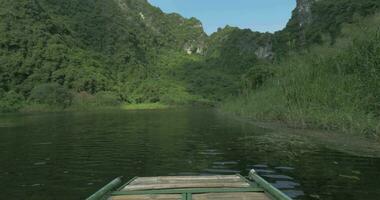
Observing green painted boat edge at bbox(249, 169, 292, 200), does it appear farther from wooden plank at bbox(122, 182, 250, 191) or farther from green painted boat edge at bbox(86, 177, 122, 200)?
green painted boat edge at bbox(86, 177, 122, 200)

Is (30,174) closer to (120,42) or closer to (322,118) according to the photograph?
(322,118)

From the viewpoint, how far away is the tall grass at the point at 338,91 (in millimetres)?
21594

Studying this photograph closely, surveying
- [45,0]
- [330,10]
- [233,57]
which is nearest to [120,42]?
[45,0]

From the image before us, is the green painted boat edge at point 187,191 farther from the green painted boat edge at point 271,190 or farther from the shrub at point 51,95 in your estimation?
the shrub at point 51,95

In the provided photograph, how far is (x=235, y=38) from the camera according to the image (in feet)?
617

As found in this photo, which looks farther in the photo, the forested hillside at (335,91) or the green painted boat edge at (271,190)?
the forested hillside at (335,91)

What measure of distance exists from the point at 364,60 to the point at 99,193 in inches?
726

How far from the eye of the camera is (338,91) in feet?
82.1

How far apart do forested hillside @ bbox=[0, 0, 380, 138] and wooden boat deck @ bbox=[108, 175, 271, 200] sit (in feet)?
42.1

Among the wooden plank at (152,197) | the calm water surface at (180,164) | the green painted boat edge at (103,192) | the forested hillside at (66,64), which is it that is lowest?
the calm water surface at (180,164)

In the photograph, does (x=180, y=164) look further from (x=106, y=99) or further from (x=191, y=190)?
(x=106, y=99)

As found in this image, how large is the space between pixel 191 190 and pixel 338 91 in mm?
18283

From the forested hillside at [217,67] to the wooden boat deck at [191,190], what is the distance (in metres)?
12.8

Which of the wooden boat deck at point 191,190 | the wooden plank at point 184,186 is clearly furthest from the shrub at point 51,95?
the wooden plank at point 184,186
